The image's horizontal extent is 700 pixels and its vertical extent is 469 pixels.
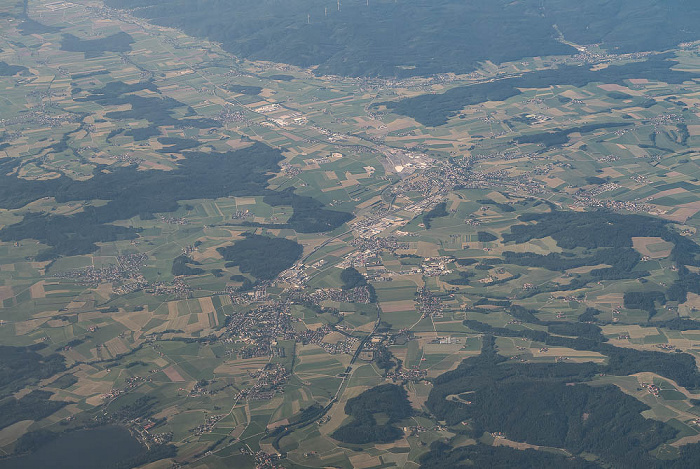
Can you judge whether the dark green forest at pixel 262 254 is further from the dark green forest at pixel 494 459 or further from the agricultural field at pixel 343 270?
the dark green forest at pixel 494 459

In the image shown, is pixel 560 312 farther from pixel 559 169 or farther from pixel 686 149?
pixel 686 149

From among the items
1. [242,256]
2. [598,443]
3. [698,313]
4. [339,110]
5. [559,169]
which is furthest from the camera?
[339,110]

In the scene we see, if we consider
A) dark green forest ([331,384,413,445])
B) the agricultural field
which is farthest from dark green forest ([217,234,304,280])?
dark green forest ([331,384,413,445])

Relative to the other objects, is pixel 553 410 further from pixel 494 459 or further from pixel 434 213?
pixel 434 213

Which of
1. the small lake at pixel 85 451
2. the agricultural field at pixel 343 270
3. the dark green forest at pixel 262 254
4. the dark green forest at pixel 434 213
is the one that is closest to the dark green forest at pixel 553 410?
the agricultural field at pixel 343 270

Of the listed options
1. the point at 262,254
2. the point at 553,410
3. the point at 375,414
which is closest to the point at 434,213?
the point at 262,254

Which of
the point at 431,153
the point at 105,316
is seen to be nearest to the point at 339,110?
the point at 431,153

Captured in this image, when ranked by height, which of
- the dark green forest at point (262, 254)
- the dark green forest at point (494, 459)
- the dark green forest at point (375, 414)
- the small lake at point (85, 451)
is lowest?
the small lake at point (85, 451)
